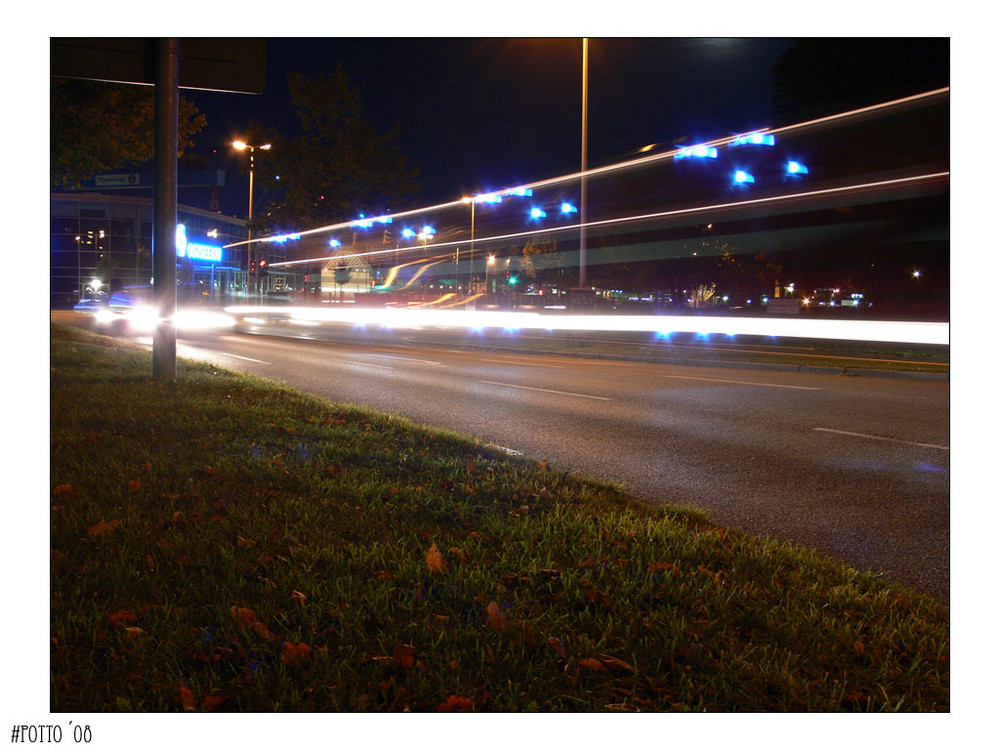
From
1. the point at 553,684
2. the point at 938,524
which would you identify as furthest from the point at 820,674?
the point at 938,524

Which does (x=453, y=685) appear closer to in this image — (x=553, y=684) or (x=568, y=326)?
(x=553, y=684)

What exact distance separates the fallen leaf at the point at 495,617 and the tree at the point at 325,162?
60356 mm

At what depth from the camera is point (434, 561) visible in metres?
3.62

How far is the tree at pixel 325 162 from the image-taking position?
58.6 meters

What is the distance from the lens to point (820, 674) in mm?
2807

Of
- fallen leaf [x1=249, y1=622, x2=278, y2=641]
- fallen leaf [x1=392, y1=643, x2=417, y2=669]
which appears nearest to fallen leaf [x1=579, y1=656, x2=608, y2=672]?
fallen leaf [x1=392, y1=643, x2=417, y2=669]

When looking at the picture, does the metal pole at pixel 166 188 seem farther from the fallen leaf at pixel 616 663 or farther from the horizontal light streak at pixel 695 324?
the horizontal light streak at pixel 695 324

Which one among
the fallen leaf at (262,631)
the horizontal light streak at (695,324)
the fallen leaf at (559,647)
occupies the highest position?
the horizontal light streak at (695,324)

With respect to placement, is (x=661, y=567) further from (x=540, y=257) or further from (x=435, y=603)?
(x=540, y=257)

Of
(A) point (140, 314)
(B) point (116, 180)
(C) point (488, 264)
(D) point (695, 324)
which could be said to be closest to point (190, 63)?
(D) point (695, 324)

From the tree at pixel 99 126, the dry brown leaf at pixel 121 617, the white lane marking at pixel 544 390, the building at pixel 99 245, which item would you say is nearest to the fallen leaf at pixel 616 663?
the dry brown leaf at pixel 121 617

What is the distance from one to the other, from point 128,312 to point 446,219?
19.2 m

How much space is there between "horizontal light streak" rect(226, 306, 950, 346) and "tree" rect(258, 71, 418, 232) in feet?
89.4

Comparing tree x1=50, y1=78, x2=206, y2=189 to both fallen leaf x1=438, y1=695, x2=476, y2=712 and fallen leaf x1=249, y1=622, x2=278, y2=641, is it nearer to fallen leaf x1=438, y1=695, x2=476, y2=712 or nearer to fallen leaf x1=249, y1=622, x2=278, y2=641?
fallen leaf x1=249, y1=622, x2=278, y2=641
